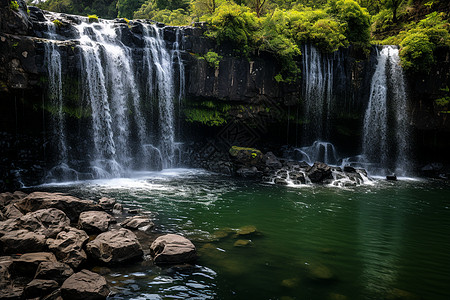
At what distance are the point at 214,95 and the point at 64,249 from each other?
16.0 meters

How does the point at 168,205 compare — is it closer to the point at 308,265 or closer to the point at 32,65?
the point at 308,265

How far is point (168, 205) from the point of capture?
1180cm

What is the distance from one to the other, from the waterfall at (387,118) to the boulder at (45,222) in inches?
853

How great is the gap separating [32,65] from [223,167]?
12297 millimetres

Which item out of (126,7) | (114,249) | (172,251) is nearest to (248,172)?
(172,251)

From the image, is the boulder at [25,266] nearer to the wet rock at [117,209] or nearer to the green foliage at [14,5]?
the wet rock at [117,209]

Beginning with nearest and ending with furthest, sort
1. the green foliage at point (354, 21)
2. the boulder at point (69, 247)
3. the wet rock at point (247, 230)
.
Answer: the boulder at point (69, 247) → the wet rock at point (247, 230) → the green foliage at point (354, 21)

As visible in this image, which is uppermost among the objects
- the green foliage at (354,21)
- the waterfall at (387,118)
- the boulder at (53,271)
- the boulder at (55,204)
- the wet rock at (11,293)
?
the green foliage at (354,21)

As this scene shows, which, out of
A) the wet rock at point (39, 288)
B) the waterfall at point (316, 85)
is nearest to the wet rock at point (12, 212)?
the wet rock at point (39, 288)

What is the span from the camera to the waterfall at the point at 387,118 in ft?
72.7

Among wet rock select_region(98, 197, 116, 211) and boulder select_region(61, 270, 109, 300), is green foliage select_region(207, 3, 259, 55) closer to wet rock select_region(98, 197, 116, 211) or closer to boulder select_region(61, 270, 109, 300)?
wet rock select_region(98, 197, 116, 211)

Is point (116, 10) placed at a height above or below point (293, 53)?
above

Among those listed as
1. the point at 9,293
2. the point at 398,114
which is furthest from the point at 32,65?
the point at 398,114

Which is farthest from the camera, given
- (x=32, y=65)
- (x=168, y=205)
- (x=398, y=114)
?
(x=398, y=114)
